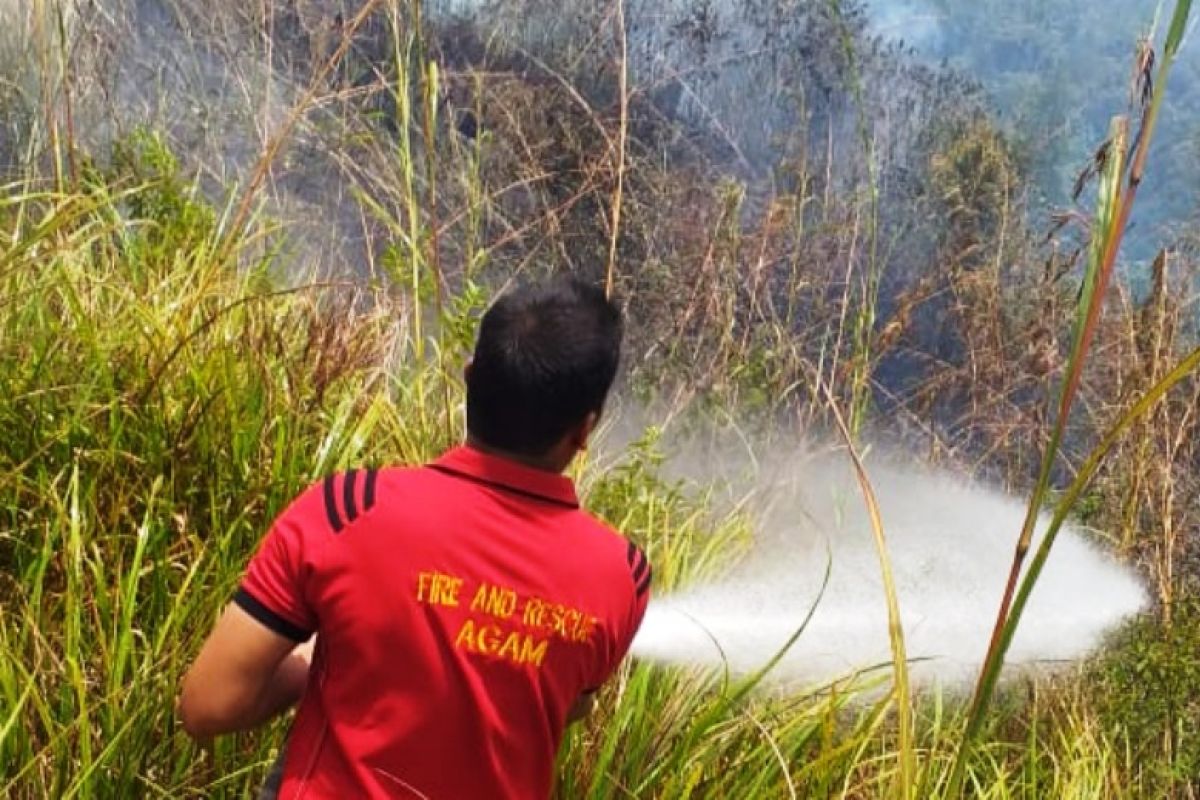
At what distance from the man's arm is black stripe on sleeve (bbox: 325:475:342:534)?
5.2 inches

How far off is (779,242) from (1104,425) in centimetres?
126

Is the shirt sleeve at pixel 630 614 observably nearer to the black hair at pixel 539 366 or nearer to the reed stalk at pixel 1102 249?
the black hair at pixel 539 366

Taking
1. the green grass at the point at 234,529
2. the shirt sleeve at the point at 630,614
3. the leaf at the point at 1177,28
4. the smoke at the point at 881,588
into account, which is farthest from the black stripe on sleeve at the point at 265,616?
the smoke at the point at 881,588

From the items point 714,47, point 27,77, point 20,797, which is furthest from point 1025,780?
point 714,47

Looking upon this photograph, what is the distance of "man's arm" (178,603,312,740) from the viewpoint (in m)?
1.55

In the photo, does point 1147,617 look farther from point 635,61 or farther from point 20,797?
point 635,61

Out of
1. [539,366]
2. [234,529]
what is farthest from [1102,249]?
[234,529]

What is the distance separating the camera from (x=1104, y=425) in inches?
174

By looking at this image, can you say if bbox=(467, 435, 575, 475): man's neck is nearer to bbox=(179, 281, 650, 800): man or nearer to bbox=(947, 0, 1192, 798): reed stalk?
bbox=(179, 281, 650, 800): man

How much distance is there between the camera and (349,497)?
156 cm

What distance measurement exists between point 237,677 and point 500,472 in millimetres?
359

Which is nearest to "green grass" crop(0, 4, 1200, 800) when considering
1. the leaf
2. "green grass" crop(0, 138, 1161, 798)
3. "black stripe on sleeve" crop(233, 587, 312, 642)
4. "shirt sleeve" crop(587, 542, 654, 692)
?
"green grass" crop(0, 138, 1161, 798)

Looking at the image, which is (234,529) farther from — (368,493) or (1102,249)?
(1102,249)

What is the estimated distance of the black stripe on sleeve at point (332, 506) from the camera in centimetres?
154
